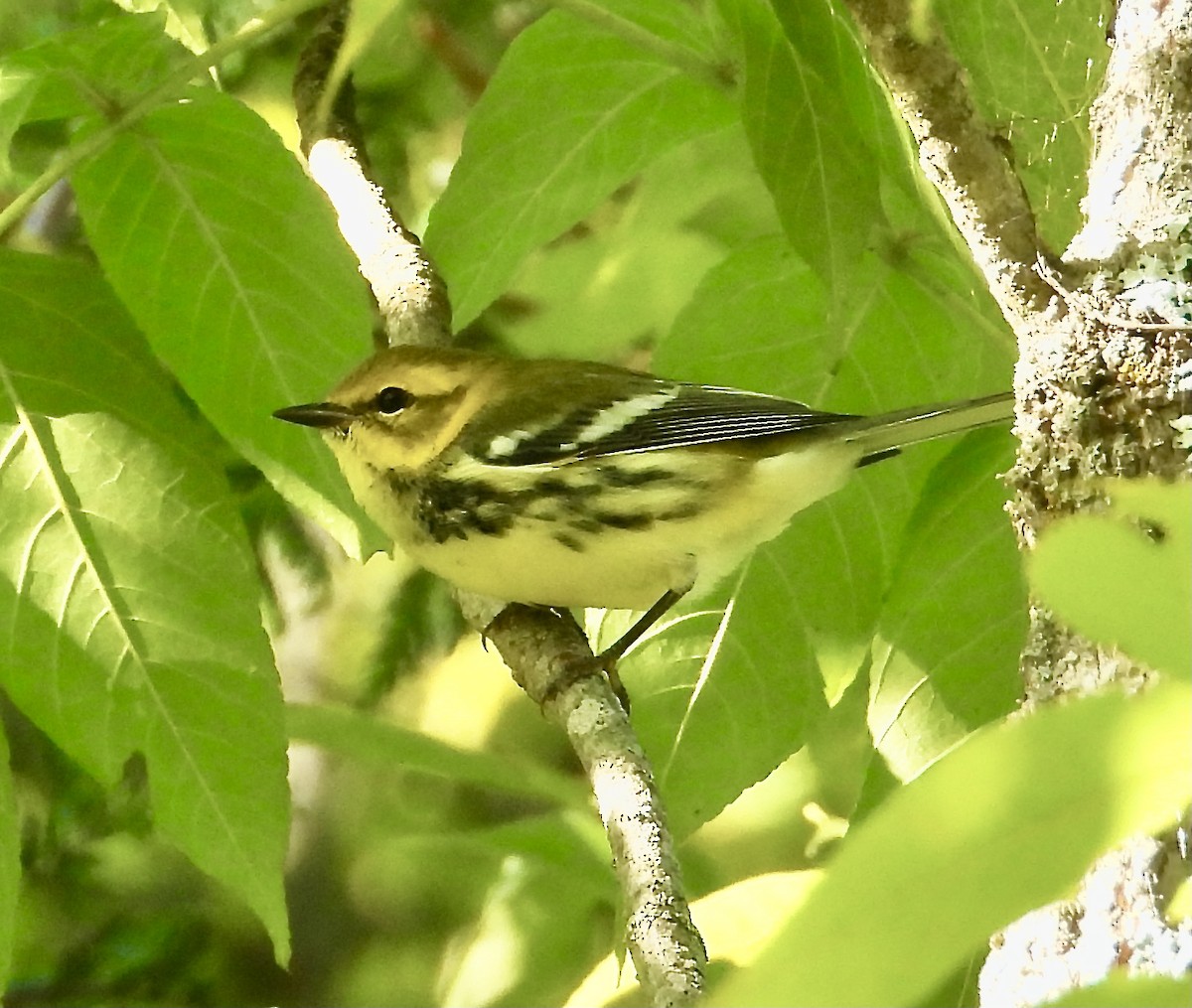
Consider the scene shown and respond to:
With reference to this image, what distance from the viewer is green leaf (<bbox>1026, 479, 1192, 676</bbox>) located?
0.27 metres

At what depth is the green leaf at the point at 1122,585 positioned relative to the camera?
0.27 metres

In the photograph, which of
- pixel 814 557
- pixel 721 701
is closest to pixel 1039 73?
pixel 814 557

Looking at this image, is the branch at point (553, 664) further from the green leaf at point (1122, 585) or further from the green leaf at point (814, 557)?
the green leaf at point (1122, 585)

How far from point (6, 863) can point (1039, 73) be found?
34.3 inches

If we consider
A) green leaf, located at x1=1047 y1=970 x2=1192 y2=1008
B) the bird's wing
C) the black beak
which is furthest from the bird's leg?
green leaf, located at x1=1047 y1=970 x2=1192 y2=1008

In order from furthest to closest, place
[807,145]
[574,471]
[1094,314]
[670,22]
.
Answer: [574,471] → [670,22] → [807,145] → [1094,314]

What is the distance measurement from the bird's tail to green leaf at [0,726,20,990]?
71cm

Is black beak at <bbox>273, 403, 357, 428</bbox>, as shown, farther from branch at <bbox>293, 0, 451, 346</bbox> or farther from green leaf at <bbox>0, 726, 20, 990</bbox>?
green leaf at <bbox>0, 726, 20, 990</bbox>

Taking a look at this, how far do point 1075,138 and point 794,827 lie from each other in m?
1.09

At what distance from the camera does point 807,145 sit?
0.88m

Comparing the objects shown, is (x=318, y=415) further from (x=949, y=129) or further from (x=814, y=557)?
(x=949, y=129)

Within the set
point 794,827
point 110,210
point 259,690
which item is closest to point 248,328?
point 110,210

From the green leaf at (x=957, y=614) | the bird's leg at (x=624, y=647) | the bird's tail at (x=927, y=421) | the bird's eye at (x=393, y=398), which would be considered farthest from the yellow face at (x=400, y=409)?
the green leaf at (x=957, y=614)

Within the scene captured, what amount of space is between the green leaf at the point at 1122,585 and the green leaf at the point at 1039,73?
0.73 metres
